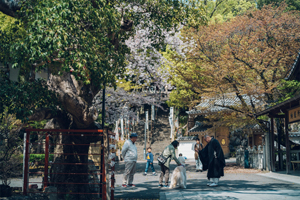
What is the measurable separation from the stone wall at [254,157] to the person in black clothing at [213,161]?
27.4ft

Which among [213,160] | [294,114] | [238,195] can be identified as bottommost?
[238,195]

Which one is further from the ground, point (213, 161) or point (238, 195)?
point (213, 161)

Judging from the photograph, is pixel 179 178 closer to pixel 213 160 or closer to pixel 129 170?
pixel 213 160

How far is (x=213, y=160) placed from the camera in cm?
1134

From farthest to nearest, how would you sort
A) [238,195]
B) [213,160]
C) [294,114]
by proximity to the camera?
[294,114] < [213,160] < [238,195]

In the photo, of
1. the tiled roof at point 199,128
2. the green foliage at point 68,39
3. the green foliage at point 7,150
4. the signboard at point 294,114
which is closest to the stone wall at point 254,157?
the signboard at point 294,114

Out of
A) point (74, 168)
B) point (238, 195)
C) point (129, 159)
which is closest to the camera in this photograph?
point (238, 195)

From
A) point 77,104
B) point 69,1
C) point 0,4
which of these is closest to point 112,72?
point 77,104

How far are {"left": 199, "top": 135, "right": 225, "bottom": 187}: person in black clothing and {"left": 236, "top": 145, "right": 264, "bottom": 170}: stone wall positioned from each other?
8.36 meters

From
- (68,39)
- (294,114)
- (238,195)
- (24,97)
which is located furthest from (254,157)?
(68,39)

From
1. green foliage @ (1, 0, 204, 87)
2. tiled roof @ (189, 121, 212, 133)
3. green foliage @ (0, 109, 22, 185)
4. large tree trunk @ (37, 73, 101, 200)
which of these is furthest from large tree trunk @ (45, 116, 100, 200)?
tiled roof @ (189, 121, 212, 133)

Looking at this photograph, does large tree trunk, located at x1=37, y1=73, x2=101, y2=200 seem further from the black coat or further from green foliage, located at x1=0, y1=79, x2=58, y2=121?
the black coat

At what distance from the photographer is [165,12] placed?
37.3 ft

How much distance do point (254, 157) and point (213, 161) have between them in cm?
1004
